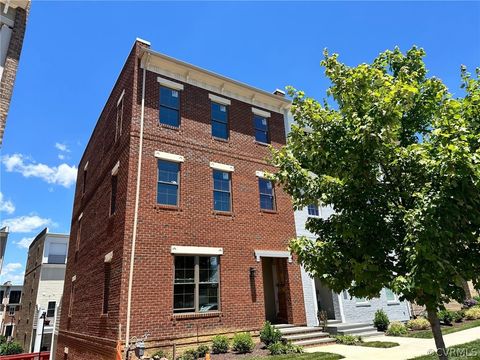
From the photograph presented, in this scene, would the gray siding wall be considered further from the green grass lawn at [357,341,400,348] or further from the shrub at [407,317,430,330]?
the green grass lawn at [357,341,400,348]

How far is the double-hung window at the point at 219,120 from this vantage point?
1580 cm

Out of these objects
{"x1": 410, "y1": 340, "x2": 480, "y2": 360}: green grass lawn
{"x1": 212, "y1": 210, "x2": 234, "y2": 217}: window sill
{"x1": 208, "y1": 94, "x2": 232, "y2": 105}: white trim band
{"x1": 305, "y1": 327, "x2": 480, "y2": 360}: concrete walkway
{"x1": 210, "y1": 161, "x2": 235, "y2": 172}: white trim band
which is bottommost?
{"x1": 305, "y1": 327, "x2": 480, "y2": 360}: concrete walkway

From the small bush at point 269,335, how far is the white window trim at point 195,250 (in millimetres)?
3308

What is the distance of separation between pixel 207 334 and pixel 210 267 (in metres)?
2.38

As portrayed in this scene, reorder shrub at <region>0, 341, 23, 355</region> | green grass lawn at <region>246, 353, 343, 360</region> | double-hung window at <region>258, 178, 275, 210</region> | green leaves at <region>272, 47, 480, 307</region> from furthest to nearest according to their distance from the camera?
shrub at <region>0, 341, 23, 355</region> < double-hung window at <region>258, 178, 275, 210</region> < green grass lawn at <region>246, 353, 343, 360</region> < green leaves at <region>272, 47, 480, 307</region>

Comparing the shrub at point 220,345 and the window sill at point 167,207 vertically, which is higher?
the window sill at point 167,207

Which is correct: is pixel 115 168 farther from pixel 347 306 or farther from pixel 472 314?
pixel 472 314

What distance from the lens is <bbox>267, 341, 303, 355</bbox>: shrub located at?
11.5m

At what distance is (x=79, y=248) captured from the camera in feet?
64.0

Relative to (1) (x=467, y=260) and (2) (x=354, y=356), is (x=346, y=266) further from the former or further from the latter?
(2) (x=354, y=356)

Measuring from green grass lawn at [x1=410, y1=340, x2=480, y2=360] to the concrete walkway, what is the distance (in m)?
0.63

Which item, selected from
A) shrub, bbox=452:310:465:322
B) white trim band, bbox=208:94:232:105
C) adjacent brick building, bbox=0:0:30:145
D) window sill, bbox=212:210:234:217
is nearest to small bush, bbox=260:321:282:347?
window sill, bbox=212:210:234:217

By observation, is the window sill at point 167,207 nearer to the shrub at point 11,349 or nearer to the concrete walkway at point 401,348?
the concrete walkway at point 401,348

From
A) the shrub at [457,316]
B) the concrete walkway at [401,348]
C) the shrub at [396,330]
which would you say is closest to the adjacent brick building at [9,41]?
the concrete walkway at [401,348]
